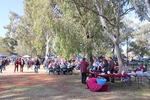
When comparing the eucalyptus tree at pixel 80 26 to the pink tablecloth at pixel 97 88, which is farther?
the eucalyptus tree at pixel 80 26

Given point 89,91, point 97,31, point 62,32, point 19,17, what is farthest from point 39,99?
point 19,17

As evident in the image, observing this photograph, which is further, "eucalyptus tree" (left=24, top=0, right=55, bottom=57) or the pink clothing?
"eucalyptus tree" (left=24, top=0, right=55, bottom=57)

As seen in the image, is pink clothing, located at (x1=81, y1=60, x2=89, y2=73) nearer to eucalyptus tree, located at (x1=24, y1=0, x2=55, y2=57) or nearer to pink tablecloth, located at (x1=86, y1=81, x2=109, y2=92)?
pink tablecloth, located at (x1=86, y1=81, x2=109, y2=92)

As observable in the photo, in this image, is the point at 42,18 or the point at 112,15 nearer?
the point at 112,15

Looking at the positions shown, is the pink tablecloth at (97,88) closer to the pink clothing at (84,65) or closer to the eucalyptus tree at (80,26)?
the pink clothing at (84,65)

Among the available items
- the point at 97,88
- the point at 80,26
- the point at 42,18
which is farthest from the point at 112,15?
the point at 97,88

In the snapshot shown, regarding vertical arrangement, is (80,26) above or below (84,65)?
above

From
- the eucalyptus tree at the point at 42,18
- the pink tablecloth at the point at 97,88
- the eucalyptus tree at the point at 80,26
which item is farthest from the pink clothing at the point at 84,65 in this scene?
the eucalyptus tree at the point at 42,18

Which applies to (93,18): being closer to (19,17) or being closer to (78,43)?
(78,43)

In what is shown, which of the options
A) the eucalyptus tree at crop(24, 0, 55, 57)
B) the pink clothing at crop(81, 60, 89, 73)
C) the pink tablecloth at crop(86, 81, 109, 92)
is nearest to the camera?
the pink tablecloth at crop(86, 81, 109, 92)

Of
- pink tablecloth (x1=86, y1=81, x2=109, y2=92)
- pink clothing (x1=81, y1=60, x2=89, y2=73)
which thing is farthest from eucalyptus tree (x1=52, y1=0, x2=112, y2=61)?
pink tablecloth (x1=86, y1=81, x2=109, y2=92)

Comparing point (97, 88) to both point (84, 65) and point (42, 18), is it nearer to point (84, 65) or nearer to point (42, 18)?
point (84, 65)

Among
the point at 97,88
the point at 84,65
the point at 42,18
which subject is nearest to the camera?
the point at 97,88

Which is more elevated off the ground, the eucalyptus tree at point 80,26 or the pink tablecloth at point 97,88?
the eucalyptus tree at point 80,26
